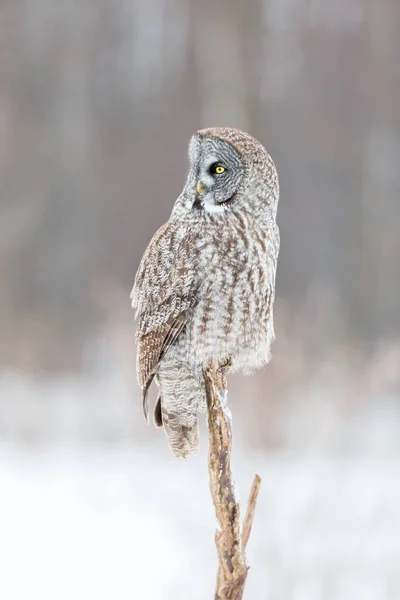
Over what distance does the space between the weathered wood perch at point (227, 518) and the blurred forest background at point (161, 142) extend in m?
5.06

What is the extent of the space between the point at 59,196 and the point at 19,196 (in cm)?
43

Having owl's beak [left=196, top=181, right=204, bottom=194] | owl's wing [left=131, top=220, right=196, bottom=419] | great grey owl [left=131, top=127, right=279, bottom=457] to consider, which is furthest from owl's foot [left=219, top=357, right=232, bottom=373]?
owl's beak [left=196, top=181, right=204, bottom=194]

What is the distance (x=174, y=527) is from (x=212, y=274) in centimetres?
224

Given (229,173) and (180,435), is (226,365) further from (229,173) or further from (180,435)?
(229,173)

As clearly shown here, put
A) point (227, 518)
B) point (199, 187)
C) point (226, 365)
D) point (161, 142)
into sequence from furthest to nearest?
point (161, 142) < point (226, 365) < point (199, 187) < point (227, 518)

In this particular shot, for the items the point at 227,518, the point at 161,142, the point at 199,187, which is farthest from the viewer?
the point at 161,142

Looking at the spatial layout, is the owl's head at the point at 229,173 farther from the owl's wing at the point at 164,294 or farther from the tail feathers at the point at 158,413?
the tail feathers at the point at 158,413

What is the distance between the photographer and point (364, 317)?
8.80m

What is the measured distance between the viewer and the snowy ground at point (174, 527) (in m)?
3.67

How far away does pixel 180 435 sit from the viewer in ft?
9.40

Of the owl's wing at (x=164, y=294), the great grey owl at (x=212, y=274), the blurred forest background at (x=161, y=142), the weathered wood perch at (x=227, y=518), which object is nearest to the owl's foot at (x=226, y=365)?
the great grey owl at (x=212, y=274)

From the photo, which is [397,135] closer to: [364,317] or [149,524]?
[364,317]

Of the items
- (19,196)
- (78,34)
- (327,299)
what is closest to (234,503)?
(327,299)

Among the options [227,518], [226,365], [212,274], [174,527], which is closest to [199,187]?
[212,274]
